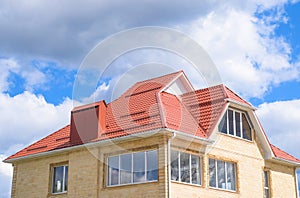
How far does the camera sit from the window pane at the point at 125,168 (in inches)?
862

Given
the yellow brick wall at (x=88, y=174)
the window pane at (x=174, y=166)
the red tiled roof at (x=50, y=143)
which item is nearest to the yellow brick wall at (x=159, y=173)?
the yellow brick wall at (x=88, y=174)

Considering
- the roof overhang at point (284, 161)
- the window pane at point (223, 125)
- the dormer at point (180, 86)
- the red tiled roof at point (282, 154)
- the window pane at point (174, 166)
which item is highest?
the dormer at point (180, 86)

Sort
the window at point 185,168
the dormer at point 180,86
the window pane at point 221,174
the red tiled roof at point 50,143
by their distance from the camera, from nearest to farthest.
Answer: the window at point 185,168 → the window pane at point 221,174 → the red tiled roof at point 50,143 → the dormer at point 180,86

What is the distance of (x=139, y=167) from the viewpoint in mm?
21609

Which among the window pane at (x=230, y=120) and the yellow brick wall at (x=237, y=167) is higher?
the window pane at (x=230, y=120)

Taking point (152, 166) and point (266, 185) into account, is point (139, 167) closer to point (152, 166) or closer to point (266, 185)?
point (152, 166)

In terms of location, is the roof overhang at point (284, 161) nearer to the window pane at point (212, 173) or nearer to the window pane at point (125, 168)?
the window pane at point (212, 173)

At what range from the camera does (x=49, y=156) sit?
25.9 meters

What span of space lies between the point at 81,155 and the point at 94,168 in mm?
1320

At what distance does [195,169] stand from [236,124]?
4.36 metres

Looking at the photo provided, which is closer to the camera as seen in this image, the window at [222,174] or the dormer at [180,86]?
the window at [222,174]

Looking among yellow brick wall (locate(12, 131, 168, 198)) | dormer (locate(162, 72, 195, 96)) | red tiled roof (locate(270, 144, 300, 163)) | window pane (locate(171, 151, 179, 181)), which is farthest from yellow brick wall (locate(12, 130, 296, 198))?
dormer (locate(162, 72, 195, 96))

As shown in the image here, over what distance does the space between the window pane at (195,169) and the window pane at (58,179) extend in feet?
23.5

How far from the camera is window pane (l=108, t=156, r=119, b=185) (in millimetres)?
22406
